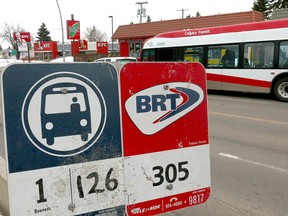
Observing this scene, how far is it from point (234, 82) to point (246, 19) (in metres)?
12.1

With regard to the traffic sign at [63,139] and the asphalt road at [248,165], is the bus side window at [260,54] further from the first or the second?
the traffic sign at [63,139]

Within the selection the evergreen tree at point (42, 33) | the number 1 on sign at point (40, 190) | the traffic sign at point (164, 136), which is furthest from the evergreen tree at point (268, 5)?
the evergreen tree at point (42, 33)

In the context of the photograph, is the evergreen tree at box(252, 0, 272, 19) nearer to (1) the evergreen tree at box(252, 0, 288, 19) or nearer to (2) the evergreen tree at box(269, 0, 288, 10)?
(1) the evergreen tree at box(252, 0, 288, 19)

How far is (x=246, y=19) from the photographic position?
73.5ft

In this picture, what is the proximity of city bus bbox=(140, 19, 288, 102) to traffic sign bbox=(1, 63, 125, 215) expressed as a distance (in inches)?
420

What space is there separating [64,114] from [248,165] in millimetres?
3798

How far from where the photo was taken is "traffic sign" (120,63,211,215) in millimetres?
1792

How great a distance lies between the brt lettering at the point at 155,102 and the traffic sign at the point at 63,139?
0.15m

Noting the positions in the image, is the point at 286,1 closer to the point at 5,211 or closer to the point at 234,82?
the point at 234,82

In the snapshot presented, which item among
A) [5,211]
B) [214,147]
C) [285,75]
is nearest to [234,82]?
[285,75]

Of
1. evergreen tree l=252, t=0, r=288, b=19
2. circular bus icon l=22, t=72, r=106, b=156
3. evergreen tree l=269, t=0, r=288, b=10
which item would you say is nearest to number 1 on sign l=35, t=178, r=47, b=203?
circular bus icon l=22, t=72, r=106, b=156

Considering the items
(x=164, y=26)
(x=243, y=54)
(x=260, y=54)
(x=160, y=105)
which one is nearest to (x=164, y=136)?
(x=160, y=105)

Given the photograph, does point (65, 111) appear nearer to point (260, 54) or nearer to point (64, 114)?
point (64, 114)

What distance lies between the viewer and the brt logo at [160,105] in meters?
1.79
